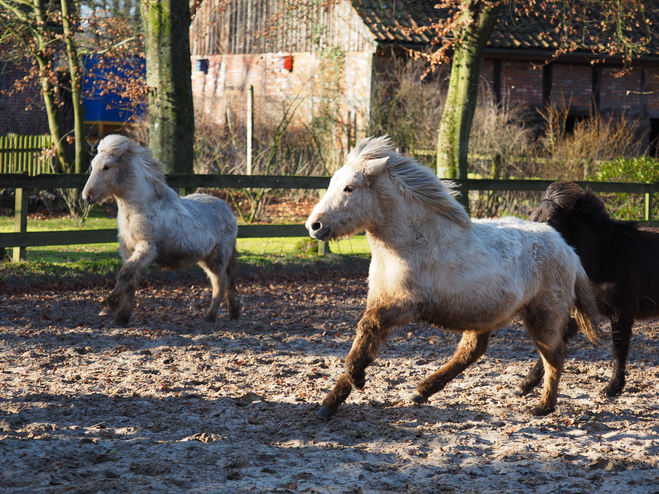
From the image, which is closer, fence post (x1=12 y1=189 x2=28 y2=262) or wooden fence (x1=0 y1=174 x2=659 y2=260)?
wooden fence (x1=0 y1=174 x2=659 y2=260)

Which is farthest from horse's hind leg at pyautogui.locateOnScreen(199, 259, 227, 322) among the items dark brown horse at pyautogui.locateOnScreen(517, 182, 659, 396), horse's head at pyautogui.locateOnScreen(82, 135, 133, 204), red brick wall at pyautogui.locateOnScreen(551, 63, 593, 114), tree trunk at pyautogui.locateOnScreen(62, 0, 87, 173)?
red brick wall at pyautogui.locateOnScreen(551, 63, 593, 114)

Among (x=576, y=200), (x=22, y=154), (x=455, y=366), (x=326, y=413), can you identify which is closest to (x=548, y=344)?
(x=455, y=366)

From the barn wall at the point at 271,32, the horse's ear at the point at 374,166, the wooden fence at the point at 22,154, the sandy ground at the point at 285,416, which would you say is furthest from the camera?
the barn wall at the point at 271,32

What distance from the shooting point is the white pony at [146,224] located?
713 centimetres

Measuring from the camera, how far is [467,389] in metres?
5.50

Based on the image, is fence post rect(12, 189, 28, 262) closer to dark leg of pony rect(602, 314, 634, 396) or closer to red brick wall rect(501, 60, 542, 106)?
dark leg of pony rect(602, 314, 634, 396)

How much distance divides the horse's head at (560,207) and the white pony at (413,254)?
3.52ft

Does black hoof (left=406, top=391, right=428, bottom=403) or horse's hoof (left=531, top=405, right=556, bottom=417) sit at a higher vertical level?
black hoof (left=406, top=391, right=428, bottom=403)

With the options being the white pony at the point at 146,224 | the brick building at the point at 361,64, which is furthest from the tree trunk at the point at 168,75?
the brick building at the point at 361,64

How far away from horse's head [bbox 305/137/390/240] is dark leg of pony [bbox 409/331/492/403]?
1.35m

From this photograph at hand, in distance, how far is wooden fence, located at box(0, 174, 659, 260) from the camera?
9.59m

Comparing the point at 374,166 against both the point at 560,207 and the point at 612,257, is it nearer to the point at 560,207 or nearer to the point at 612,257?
the point at 560,207

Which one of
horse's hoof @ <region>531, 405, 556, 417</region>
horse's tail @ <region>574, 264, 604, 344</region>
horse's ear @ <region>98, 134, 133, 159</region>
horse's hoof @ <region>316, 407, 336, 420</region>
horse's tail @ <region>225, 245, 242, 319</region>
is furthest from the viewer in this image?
horse's tail @ <region>225, 245, 242, 319</region>

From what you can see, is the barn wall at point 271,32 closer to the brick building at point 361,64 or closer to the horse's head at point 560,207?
the brick building at point 361,64
